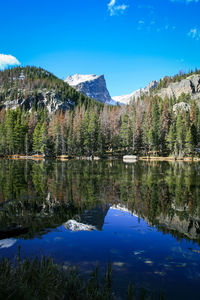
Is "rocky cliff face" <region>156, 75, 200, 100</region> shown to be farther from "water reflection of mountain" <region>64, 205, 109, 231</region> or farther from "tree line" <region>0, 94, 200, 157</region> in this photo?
"water reflection of mountain" <region>64, 205, 109, 231</region>

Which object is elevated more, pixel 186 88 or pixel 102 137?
pixel 186 88

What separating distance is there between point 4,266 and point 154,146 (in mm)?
92008

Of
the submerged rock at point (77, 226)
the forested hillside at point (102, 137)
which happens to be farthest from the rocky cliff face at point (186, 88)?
the submerged rock at point (77, 226)

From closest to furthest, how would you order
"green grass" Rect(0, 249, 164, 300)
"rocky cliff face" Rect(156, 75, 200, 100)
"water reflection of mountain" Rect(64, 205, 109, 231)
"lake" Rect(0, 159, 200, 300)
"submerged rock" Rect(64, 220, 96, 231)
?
"green grass" Rect(0, 249, 164, 300)
"lake" Rect(0, 159, 200, 300)
"submerged rock" Rect(64, 220, 96, 231)
"water reflection of mountain" Rect(64, 205, 109, 231)
"rocky cliff face" Rect(156, 75, 200, 100)

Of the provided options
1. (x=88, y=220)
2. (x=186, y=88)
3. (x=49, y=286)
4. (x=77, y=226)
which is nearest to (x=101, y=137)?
(x=88, y=220)

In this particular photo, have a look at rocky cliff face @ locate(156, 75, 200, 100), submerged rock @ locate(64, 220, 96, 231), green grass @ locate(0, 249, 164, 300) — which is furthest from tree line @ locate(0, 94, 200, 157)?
green grass @ locate(0, 249, 164, 300)

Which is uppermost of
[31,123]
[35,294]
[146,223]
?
[31,123]

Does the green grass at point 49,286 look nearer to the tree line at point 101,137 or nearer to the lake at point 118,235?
the lake at point 118,235

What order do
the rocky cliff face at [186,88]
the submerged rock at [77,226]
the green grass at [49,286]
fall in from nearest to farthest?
the green grass at [49,286] < the submerged rock at [77,226] < the rocky cliff face at [186,88]

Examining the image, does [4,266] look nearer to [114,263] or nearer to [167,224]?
[114,263]

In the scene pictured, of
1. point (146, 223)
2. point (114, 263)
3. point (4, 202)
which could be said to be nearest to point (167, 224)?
point (146, 223)

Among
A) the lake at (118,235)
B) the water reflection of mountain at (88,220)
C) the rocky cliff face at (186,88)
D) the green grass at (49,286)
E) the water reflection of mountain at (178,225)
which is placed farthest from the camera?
the rocky cliff face at (186,88)

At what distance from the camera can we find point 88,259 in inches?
289

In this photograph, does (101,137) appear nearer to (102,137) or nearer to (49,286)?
(102,137)
